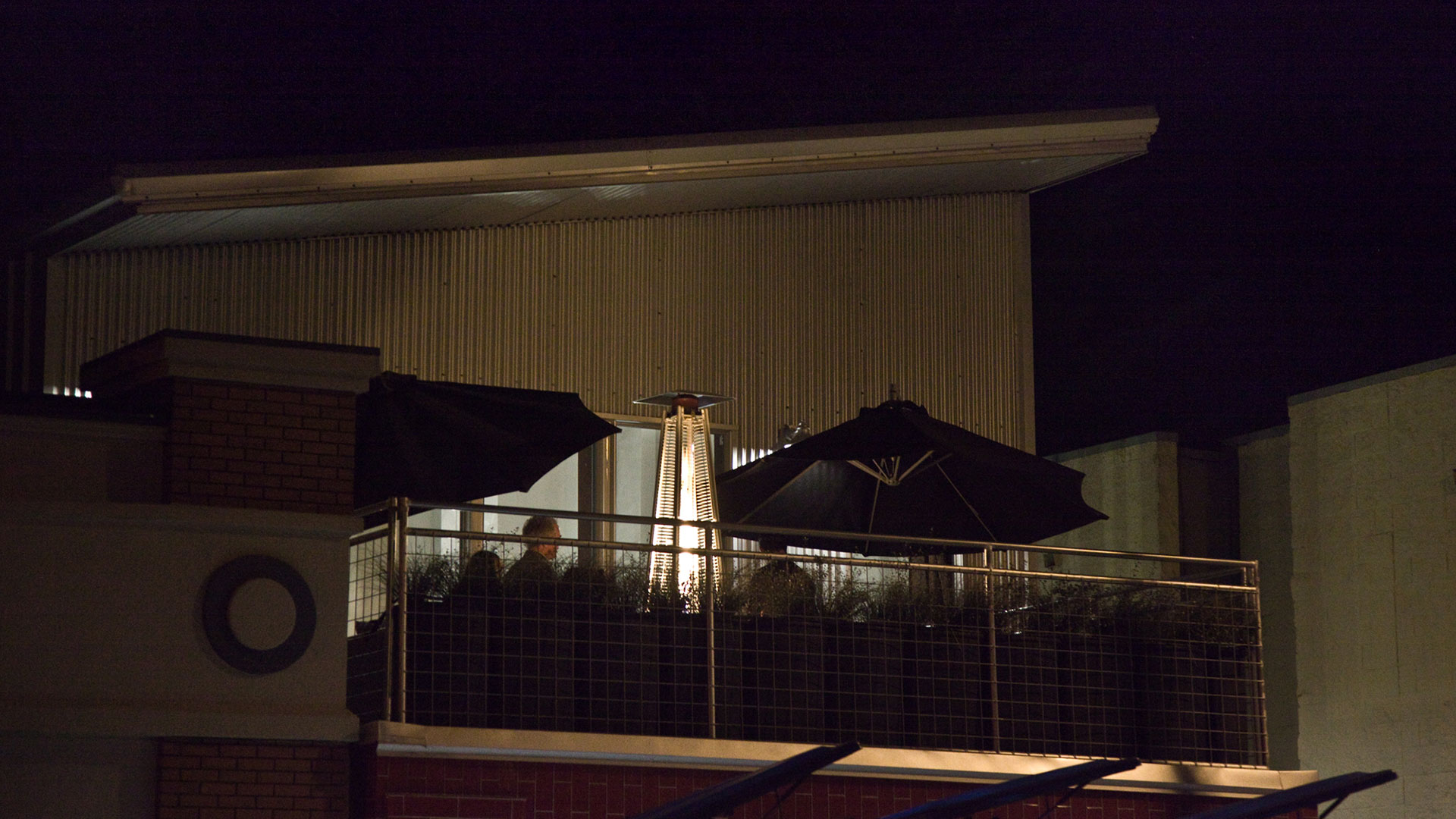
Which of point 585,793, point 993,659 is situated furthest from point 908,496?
point 585,793

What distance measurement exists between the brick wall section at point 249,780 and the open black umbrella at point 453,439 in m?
1.91

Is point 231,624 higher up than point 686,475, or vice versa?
point 686,475

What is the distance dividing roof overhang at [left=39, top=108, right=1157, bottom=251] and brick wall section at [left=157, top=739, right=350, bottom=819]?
16.5 feet

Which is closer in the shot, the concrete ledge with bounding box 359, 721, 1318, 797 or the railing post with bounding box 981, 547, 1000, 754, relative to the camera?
the concrete ledge with bounding box 359, 721, 1318, 797

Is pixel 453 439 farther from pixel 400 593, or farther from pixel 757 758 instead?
pixel 757 758

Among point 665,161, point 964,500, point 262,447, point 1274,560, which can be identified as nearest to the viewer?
point 262,447

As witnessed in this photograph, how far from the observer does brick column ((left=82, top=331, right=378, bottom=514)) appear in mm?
8898

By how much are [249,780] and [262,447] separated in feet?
5.52

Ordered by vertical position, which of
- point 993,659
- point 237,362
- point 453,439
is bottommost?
point 993,659

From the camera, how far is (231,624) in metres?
8.70

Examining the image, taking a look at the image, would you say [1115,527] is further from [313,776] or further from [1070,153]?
[313,776]

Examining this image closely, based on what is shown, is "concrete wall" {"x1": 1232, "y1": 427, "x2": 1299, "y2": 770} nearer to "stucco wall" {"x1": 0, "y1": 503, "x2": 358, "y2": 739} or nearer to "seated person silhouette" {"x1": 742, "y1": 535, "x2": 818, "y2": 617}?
"seated person silhouette" {"x1": 742, "y1": 535, "x2": 818, "y2": 617}

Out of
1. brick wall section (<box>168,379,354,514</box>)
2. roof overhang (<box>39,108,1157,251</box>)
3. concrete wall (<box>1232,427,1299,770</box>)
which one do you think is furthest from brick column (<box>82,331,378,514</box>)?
concrete wall (<box>1232,427,1299,770</box>)

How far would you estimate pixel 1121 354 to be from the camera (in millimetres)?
33250
